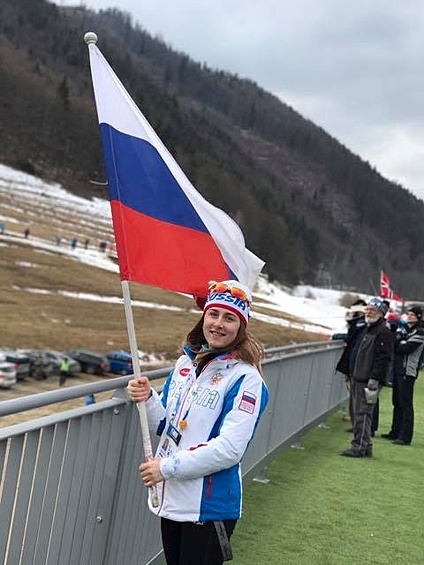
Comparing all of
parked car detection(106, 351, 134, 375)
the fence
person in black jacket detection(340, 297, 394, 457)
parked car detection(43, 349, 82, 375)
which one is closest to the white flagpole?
the fence

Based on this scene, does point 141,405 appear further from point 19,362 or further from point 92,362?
point 92,362

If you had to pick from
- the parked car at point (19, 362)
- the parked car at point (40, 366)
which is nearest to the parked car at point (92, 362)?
the parked car at point (40, 366)

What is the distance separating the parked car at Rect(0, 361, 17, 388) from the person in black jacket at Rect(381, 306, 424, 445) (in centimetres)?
1676

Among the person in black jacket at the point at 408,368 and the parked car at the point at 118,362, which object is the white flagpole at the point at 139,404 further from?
the parked car at the point at 118,362

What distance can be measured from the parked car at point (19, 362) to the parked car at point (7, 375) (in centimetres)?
74

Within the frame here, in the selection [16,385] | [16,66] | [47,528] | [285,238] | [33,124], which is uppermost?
[16,66]

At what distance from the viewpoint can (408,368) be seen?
10.1 metres

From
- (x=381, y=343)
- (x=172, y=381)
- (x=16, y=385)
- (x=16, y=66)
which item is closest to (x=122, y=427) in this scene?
(x=172, y=381)

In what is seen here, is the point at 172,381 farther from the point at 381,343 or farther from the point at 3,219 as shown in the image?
the point at 3,219

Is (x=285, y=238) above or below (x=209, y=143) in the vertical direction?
below

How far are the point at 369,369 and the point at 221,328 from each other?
562cm

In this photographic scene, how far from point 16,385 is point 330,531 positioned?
A: 20.5m

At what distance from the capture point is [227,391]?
124 inches

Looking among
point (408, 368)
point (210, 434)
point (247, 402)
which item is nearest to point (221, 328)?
point (247, 402)
